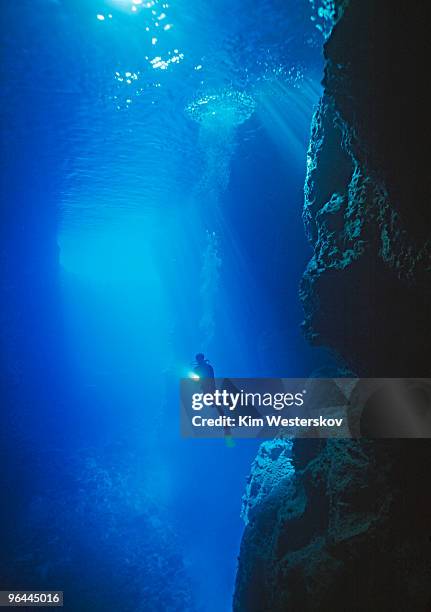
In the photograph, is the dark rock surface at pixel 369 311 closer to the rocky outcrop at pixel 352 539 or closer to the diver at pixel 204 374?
the rocky outcrop at pixel 352 539

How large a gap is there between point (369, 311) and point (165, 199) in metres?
20.0

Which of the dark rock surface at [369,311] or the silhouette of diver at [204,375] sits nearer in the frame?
the dark rock surface at [369,311]

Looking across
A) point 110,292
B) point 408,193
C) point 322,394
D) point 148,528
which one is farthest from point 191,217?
point 110,292

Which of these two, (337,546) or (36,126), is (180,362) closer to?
(36,126)

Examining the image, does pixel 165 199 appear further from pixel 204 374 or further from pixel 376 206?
pixel 376 206

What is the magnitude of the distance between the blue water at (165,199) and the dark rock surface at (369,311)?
4531 mm

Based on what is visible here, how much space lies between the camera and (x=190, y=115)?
11641 millimetres

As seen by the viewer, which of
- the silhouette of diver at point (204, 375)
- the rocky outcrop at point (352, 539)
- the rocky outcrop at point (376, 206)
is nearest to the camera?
the rocky outcrop at point (376, 206)

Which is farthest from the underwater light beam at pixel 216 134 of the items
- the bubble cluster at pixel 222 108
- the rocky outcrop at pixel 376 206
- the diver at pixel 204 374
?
the diver at pixel 204 374

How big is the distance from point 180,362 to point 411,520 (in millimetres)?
34343

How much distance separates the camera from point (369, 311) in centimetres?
476

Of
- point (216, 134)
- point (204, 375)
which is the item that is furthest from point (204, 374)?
point (216, 134)

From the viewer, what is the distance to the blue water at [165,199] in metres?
7.69

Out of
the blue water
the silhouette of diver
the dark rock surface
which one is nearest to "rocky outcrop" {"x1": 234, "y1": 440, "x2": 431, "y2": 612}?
the dark rock surface
